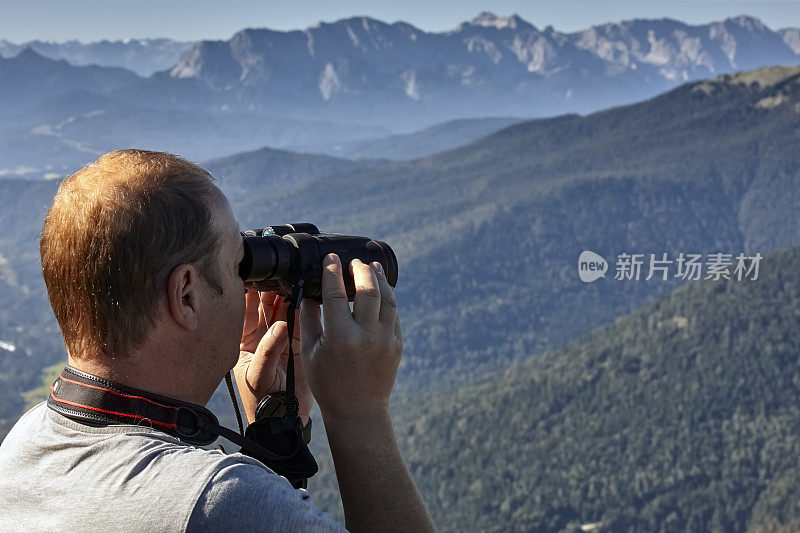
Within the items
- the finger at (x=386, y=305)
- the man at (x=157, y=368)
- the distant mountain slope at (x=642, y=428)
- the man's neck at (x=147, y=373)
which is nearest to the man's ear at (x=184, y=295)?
the man at (x=157, y=368)

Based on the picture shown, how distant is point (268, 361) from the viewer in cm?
260

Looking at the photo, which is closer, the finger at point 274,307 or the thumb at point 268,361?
the thumb at point 268,361

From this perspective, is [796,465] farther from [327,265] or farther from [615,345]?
[327,265]

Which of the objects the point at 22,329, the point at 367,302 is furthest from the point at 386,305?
the point at 22,329

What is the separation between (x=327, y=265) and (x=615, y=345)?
103 m

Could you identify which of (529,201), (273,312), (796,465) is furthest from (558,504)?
(529,201)

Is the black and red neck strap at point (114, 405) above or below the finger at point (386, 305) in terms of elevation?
below

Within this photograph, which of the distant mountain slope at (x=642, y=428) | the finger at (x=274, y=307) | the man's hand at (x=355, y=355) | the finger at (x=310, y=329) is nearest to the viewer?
the man's hand at (x=355, y=355)

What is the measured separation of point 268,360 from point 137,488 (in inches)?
40.8

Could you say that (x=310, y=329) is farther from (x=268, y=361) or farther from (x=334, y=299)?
(x=268, y=361)

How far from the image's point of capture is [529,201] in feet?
627

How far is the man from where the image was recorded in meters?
1.58

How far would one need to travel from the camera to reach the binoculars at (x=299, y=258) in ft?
7.16

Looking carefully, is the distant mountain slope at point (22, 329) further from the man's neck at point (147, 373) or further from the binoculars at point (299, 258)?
the man's neck at point (147, 373)
